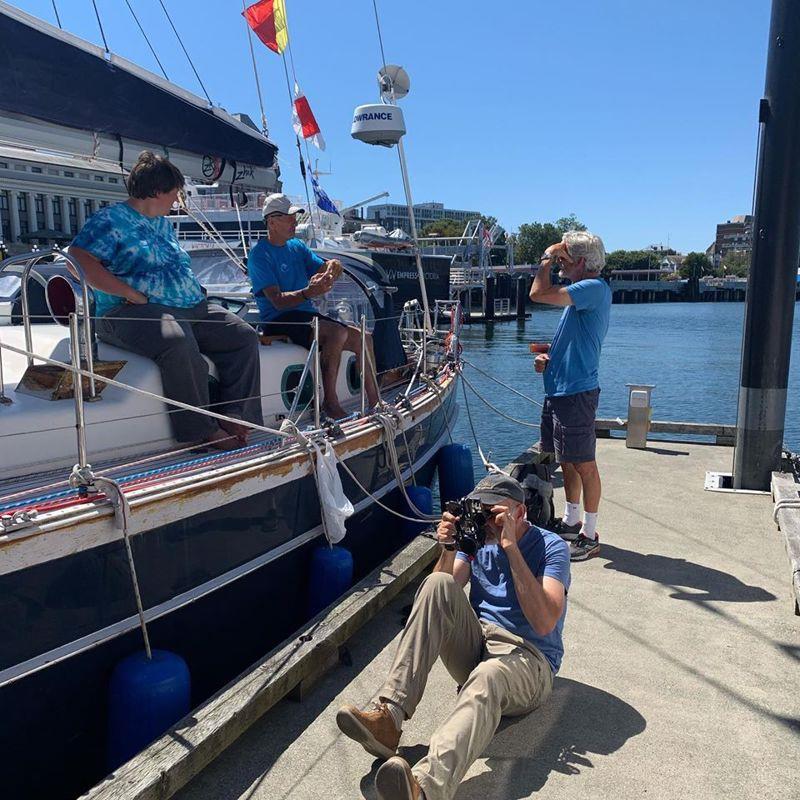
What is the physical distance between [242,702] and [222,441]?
1.64 m

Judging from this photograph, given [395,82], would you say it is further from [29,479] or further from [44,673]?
[44,673]

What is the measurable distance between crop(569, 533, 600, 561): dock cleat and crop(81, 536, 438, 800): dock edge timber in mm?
1245

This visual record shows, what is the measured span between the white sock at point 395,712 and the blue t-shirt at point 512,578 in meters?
0.62

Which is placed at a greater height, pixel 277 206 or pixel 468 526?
pixel 277 206

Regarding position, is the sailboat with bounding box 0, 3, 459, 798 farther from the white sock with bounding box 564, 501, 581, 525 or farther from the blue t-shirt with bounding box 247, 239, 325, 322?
the white sock with bounding box 564, 501, 581, 525

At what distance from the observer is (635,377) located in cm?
2641

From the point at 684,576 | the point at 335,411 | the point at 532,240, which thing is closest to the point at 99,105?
the point at 335,411

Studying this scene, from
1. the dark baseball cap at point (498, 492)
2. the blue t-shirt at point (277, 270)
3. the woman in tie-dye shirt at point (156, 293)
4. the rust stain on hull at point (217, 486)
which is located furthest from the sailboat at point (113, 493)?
the dark baseball cap at point (498, 492)

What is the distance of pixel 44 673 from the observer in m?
3.11

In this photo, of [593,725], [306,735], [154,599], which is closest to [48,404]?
[154,599]

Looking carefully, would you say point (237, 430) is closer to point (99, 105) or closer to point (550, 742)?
point (99, 105)

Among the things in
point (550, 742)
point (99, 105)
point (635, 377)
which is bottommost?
point (635, 377)

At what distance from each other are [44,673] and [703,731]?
2817 mm

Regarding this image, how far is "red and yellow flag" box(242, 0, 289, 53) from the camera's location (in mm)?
9336
